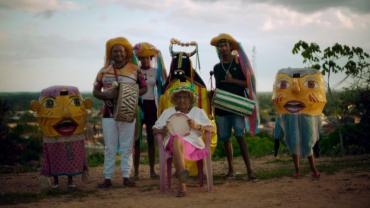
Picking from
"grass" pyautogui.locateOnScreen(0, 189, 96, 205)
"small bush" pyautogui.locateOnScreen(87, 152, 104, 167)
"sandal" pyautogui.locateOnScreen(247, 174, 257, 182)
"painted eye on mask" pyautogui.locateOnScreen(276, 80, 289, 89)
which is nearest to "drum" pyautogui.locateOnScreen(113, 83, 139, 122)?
"grass" pyautogui.locateOnScreen(0, 189, 96, 205)

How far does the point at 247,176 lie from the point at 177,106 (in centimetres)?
198

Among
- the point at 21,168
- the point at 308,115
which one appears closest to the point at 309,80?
the point at 308,115

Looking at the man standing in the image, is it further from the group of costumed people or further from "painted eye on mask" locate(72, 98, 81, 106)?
"painted eye on mask" locate(72, 98, 81, 106)

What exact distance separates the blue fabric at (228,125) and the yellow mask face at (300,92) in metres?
0.66

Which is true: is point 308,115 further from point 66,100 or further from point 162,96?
point 66,100

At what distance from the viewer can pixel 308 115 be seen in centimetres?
736

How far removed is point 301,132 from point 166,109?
2158mm

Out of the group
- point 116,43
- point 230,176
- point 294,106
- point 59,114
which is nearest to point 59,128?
point 59,114

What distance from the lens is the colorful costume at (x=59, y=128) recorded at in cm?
713

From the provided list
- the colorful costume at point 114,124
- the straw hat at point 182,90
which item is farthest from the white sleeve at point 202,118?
the colorful costume at point 114,124

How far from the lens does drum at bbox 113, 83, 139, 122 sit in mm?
7090

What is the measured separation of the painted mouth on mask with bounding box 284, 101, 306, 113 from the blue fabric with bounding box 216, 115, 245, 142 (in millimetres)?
735

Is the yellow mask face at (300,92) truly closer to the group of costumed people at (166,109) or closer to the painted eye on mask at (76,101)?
the group of costumed people at (166,109)

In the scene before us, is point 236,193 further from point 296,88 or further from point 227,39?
point 227,39
